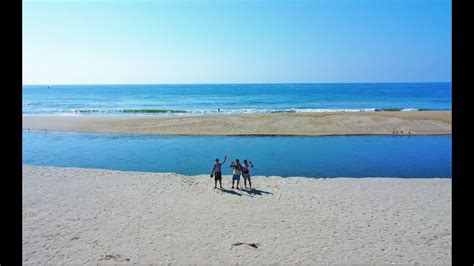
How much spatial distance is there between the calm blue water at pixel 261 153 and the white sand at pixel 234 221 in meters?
2.40

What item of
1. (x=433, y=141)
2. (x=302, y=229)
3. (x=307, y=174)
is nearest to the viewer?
(x=302, y=229)

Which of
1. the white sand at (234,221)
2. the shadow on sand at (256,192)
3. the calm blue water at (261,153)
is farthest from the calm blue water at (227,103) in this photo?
the shadow on sand at (256,192)

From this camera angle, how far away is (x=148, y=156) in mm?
20281

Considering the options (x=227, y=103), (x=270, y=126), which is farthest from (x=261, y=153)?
(x=227, y=103)

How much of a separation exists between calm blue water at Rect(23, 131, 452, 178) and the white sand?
2401 mm

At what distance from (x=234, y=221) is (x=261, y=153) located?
11.1 meters

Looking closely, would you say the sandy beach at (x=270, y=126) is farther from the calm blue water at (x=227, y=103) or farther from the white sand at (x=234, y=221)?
the white sand at (x=234, y=221)

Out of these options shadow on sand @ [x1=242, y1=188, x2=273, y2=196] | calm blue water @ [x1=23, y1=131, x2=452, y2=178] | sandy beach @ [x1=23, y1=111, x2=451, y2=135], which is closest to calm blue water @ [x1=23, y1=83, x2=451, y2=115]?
sandy beach @ [x1=23, y1=111, x2=451, y2=135]

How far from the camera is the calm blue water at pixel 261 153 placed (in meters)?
16.9
